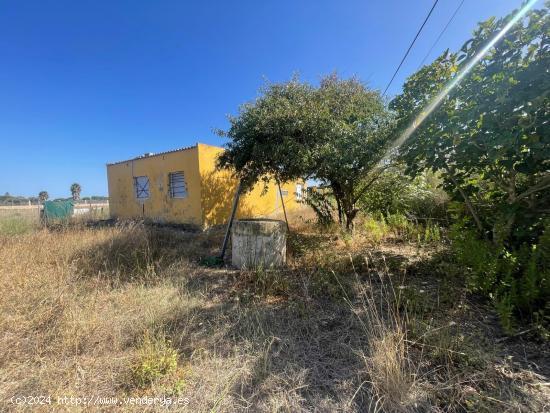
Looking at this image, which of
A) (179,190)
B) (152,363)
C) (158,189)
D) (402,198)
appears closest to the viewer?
(152,363)

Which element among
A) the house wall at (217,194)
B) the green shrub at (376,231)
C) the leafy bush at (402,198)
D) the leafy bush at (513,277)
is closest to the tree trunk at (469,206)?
the leafy bush at (513,277)

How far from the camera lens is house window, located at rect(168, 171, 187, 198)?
1033cm

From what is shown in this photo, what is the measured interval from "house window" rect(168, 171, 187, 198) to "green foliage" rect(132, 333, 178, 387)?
8.56 m

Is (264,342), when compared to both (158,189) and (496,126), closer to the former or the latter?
Result: (496,126)

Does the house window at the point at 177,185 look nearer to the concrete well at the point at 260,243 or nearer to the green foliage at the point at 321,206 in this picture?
the green foliage at the point at 321,206

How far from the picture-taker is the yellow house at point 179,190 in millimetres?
9828

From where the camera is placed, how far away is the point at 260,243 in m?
4.86

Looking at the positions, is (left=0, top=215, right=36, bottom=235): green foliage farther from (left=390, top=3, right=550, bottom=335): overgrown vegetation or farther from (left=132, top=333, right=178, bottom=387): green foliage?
(left=390, top=3, right=550, bottom=335): overgrown vegetation

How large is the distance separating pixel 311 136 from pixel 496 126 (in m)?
3.17

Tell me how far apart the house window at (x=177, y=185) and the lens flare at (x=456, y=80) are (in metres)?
8.42

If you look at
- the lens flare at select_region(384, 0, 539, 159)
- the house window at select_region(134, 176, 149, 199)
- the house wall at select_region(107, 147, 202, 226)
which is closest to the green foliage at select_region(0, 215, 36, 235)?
the house wall at select_region(107, 147, 202, 226)

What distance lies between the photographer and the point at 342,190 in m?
6.64

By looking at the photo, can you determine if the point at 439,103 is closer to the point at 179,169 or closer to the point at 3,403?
the point at 3,403

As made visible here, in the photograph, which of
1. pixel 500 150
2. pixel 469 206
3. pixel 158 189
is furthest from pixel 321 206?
pixel 158 189
